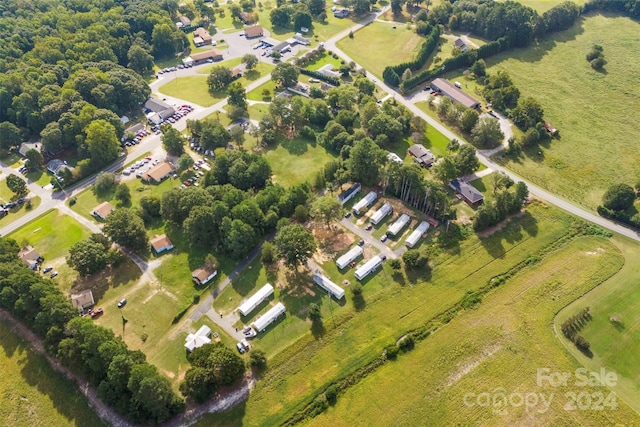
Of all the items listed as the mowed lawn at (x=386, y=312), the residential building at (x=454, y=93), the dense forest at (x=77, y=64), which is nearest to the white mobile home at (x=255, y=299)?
the mowed lawn at (x=386, y=312)

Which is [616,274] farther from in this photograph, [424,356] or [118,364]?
[118,364]

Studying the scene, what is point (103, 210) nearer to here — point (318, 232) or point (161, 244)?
point (161, 244)

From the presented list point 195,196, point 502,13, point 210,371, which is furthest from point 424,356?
point 502,13

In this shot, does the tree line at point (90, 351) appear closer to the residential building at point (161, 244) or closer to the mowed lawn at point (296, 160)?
the residential building at point (161, 244)

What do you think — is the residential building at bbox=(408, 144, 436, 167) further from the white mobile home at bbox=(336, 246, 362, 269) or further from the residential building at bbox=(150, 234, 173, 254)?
the residential building at bbox=(150, 234, 173, 254)

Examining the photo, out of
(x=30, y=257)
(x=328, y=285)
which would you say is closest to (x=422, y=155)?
(x=328, y=285)
